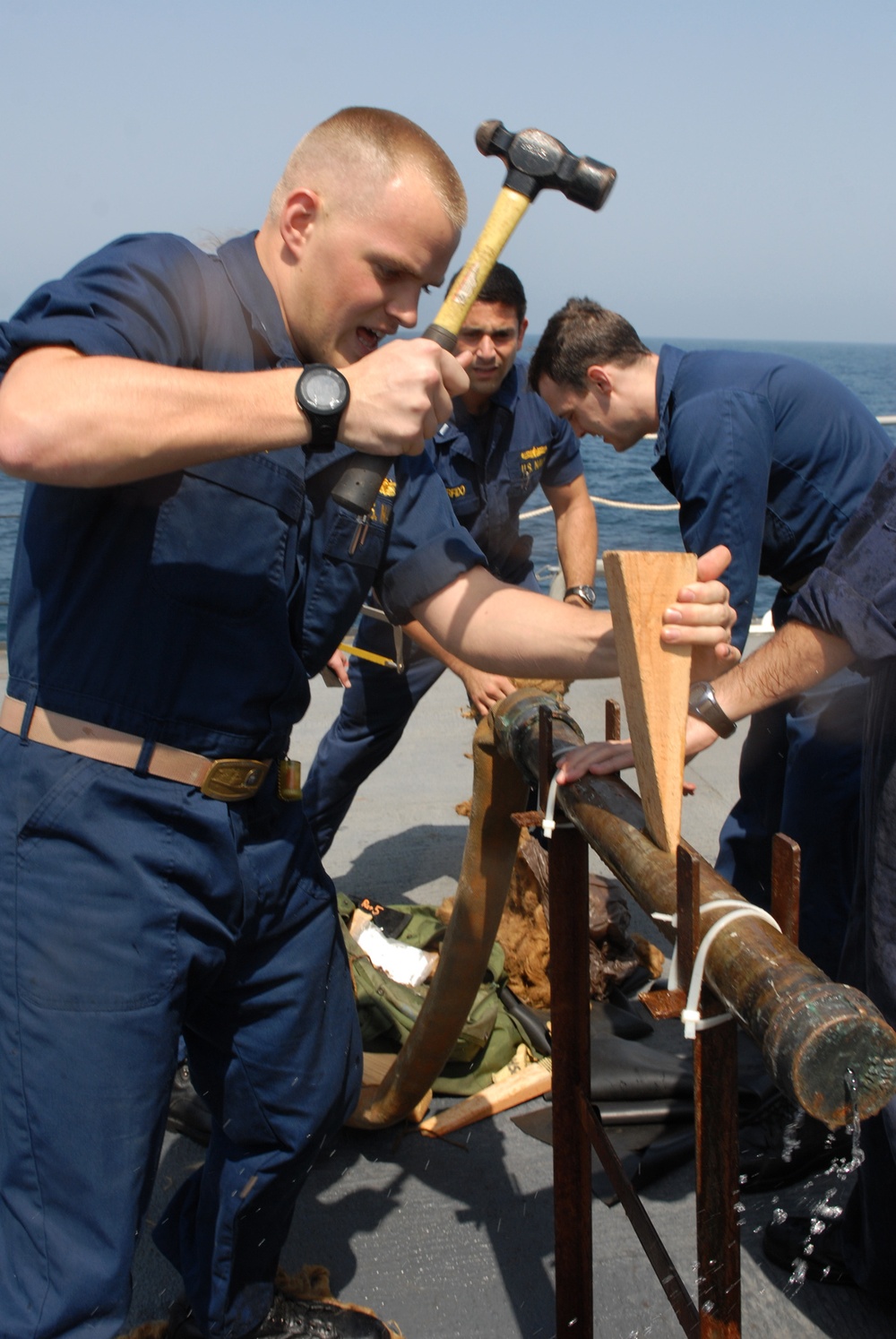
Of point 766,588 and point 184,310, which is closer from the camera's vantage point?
point 184,310

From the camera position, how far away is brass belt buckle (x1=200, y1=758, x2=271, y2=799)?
172 cm

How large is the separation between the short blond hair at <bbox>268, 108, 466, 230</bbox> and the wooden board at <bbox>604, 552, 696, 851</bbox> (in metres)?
0.68

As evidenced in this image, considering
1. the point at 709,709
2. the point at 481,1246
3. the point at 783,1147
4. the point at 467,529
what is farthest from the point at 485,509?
the point at 481,1246

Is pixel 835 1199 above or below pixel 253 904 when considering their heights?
below

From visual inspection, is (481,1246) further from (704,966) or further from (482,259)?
(482,259)

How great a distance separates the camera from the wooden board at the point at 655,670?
1.51 metres

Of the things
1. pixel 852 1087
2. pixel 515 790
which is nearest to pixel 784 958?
pixel 852 1087

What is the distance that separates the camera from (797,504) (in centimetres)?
294

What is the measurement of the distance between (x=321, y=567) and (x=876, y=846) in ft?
3.44

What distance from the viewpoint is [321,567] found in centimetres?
192

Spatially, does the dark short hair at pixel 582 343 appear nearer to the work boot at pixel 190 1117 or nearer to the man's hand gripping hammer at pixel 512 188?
the man's hand gripping hammer at pixel 512 188

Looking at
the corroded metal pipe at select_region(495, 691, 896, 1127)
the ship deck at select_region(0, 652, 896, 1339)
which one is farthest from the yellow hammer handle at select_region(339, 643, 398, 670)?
the corroded metal pipe at select_region(495, 691, 896, 1127)

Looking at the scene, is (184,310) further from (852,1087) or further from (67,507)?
(852,1087)

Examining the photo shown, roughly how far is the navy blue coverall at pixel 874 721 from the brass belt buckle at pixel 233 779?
0.97 meters
